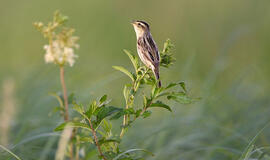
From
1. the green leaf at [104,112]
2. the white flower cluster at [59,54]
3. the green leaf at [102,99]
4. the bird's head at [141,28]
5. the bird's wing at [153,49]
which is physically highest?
the bird's head at [141,28]

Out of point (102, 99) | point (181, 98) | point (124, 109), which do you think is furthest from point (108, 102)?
point (181, 98)

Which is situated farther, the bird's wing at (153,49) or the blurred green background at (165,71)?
the blurred green background at (165,71)

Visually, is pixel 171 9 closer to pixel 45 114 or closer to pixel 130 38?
pixel 130 38

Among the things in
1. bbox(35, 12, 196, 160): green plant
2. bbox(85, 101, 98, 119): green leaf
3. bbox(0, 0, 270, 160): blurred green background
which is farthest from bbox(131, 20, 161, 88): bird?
bbox(0, 0, 270, 160): blurred green background

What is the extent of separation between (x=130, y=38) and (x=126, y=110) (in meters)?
8.01

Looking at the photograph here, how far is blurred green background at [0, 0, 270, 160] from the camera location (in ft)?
15.5

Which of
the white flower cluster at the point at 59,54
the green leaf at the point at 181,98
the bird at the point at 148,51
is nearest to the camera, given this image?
the green leaf at the point at 181,98

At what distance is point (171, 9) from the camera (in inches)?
451

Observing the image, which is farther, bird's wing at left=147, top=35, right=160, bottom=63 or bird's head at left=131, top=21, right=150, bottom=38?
bird's head at left=131, top=21, right=150, bottom=38

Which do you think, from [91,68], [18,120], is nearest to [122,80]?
[91,68]

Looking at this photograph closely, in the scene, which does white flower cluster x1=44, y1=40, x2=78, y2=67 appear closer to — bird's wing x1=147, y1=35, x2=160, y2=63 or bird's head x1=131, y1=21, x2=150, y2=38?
bird's wing x1=147, y1=35, x2=160, y2=63

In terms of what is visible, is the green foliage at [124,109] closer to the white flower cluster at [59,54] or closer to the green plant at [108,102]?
the green plant at [108,102]

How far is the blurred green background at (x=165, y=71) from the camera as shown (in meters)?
4.72

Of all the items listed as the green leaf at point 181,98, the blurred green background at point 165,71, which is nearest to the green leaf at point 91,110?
the green leaf at point 181,98
